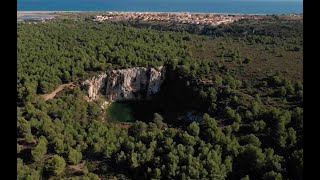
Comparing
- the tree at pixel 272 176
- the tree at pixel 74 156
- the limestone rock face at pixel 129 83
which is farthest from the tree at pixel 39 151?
the limestone rock face at pixel 129 83

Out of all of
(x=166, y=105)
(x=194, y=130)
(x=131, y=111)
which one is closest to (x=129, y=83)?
(x=131, y=111)

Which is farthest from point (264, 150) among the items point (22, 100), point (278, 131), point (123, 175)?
point (22, 100)

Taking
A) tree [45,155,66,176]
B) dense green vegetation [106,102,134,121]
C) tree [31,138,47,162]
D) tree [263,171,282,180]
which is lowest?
tree [263,171,282,180]

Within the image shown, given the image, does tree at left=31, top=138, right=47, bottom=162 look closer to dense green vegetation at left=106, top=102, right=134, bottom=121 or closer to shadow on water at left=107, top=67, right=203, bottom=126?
dense green vegetation at left=106, top=102, right=134, bottom=121

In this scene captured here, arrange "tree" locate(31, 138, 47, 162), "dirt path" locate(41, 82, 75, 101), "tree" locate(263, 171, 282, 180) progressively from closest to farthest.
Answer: "tree" locate(263, 171, 282, 180) < "tree" locate(31, 138, 47, 162) < "dirt path" locate(41, 82, 75, 101)

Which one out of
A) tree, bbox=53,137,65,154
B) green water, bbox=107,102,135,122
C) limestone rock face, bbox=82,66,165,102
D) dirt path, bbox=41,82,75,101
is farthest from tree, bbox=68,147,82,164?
limestone rock face, bbox=82,66,165,102
